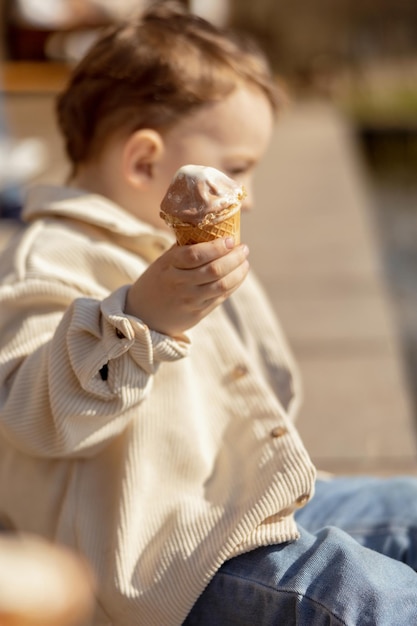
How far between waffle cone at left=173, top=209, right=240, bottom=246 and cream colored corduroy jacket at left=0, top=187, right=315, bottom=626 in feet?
0.52

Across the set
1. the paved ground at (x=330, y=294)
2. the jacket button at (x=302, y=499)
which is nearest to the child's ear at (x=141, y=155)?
the jacket button at (x=302, y=499)

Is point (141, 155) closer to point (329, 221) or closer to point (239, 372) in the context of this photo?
point (239, 372)

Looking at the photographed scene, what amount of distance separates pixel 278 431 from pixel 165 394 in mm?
224

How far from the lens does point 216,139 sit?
7.05 feet

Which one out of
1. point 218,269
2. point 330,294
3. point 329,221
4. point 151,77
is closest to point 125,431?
point 218,269

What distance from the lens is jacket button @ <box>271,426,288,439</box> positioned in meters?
1.93

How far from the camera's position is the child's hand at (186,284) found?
163 cm

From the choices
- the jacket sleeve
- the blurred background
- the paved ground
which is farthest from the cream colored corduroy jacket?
the paved ground

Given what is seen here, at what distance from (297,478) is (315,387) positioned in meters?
1.87

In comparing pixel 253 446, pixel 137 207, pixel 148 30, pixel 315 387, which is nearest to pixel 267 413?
pixel 253 446

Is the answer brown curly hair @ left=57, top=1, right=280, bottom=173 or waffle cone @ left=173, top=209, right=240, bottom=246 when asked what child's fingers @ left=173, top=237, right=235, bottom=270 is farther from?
brown curly hair @ left=57, top=1, right=280, bottom=173

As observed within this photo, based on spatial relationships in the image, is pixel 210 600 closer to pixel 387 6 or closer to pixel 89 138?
pixel 89 138

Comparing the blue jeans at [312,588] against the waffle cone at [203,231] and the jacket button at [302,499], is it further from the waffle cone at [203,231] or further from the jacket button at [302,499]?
the waffle cone at [203,231]

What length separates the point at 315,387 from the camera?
373cm
